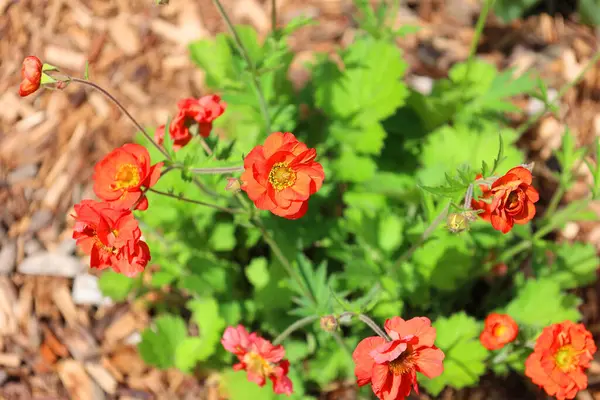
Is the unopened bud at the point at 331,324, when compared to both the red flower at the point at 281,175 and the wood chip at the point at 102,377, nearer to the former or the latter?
the red flower at the point at 281,175

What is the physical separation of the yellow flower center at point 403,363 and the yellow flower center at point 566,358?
0.59 meters

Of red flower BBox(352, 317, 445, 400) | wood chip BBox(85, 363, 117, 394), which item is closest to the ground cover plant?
red flower BBox(352, 317, 445, 400)

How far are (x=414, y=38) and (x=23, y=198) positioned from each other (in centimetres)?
253

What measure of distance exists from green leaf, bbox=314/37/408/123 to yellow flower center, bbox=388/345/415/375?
133 centimetres

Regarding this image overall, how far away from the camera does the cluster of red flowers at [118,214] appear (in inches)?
59.0

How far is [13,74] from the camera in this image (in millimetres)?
3449

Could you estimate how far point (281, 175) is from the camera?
1.52 metres

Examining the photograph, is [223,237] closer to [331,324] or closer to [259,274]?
[259,274]

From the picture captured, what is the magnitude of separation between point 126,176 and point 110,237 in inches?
8.1

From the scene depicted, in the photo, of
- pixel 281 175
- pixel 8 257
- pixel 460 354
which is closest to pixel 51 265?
pixel 8 257

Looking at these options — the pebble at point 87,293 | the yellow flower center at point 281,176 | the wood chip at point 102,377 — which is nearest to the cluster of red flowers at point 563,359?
the yellow flower center at point 281,176

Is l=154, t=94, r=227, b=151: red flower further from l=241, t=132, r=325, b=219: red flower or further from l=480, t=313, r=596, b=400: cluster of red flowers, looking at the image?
l=480, t=313, r=596, b=400: cluster of red flowers

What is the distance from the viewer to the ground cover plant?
5.84 ft

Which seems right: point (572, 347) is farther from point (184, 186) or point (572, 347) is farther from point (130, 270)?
point (184, 186)
